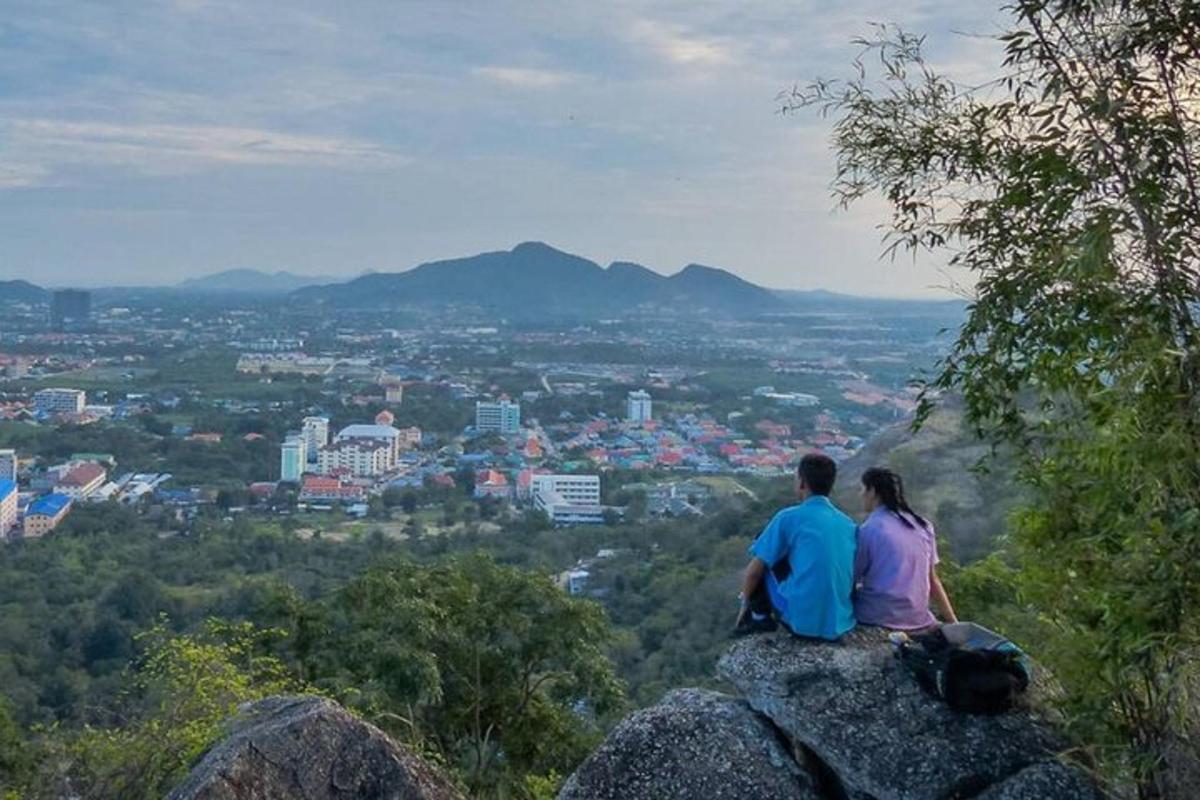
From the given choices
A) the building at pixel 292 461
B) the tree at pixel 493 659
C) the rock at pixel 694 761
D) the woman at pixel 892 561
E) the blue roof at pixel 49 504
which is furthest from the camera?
the building at pixel 292 461

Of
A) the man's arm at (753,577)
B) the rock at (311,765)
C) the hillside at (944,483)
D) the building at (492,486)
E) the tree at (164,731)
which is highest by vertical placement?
the man's arm at (753,577)

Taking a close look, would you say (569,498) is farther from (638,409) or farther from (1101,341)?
Result: (1101,341)

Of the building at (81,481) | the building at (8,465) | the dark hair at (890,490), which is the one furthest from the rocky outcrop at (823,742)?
the building at (8,465)

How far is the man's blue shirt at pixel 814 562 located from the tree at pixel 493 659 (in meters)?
6.68

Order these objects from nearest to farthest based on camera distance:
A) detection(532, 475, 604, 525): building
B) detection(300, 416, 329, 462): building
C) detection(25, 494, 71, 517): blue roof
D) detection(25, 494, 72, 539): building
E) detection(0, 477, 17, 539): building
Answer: detection(25, 494, 72, 539): building
detection(0, 477, 17, 539): building
detection(25, 494, 71, 517): blue roof
detection(532, 475, 604, 525): building
detection(300, 416, 329, 462): building

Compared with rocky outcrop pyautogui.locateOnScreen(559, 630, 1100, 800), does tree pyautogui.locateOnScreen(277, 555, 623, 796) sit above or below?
below

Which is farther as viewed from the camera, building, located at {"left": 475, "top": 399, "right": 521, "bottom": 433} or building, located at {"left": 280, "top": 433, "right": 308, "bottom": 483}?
building, located at {"left": 475, "top": 399, "right": 521, "bottom": 433}

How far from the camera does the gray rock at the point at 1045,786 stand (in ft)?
14.0

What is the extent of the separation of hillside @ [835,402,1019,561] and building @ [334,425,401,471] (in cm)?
2720

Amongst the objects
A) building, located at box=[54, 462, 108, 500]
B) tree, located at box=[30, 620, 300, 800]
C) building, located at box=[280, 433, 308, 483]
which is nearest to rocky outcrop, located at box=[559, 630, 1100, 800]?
tree, located at box=[30, 620, 300, 800]

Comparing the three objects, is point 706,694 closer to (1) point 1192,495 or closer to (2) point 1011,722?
(2) point 1011,722

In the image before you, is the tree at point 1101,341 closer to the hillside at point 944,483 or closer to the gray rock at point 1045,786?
the gray rock at point 1045,786

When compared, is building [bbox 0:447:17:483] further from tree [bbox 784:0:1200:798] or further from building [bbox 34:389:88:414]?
tree [bbox 784:0:1200:798]

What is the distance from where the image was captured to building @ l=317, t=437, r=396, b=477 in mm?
51031
